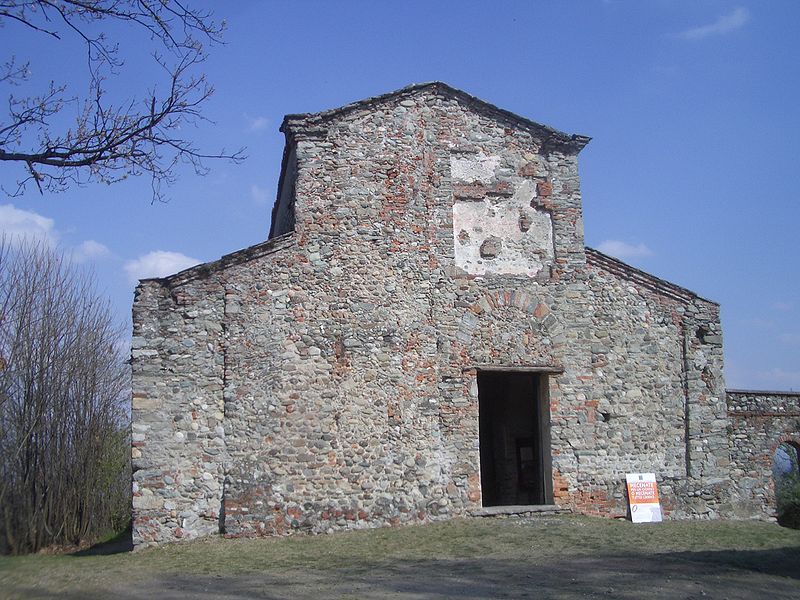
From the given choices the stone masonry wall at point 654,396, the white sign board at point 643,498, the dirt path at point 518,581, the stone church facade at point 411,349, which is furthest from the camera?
the stone masonry wall at point 654,396

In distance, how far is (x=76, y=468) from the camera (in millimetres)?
14508

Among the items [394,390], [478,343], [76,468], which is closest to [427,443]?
[394,390]

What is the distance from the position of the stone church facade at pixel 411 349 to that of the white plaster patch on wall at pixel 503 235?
27 millimetres

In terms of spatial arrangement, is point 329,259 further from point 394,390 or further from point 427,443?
point 427,443

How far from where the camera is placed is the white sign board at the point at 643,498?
492 inches

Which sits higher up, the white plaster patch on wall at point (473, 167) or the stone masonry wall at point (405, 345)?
the white plaster patch on wall at point (473, 167)

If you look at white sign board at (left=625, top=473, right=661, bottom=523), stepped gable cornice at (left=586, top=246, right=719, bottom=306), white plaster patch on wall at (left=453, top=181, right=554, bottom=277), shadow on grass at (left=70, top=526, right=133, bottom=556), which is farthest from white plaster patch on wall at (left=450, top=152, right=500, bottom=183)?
shadow on grass at (left=70, top=526, right=133, bottom=556)

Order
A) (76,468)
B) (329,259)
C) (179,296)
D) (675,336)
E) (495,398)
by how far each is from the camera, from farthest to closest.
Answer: (495,398), (76,468), (675,336), (329,259), (179,296)

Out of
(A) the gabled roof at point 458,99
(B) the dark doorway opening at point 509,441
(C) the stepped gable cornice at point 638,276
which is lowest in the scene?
(B) the dark doorway opening at point 509,441

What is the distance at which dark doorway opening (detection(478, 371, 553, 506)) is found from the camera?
1557 centimetres

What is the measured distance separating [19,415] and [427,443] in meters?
7.42

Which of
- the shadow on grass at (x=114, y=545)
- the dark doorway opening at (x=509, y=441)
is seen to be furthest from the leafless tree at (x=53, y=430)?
the dark doorway opening at (x=509, y=441)

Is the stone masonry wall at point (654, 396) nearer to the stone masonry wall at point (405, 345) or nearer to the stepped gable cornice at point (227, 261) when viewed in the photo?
the stone masonry wall at point (405, 345)

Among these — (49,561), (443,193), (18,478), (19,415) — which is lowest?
(49,561)
